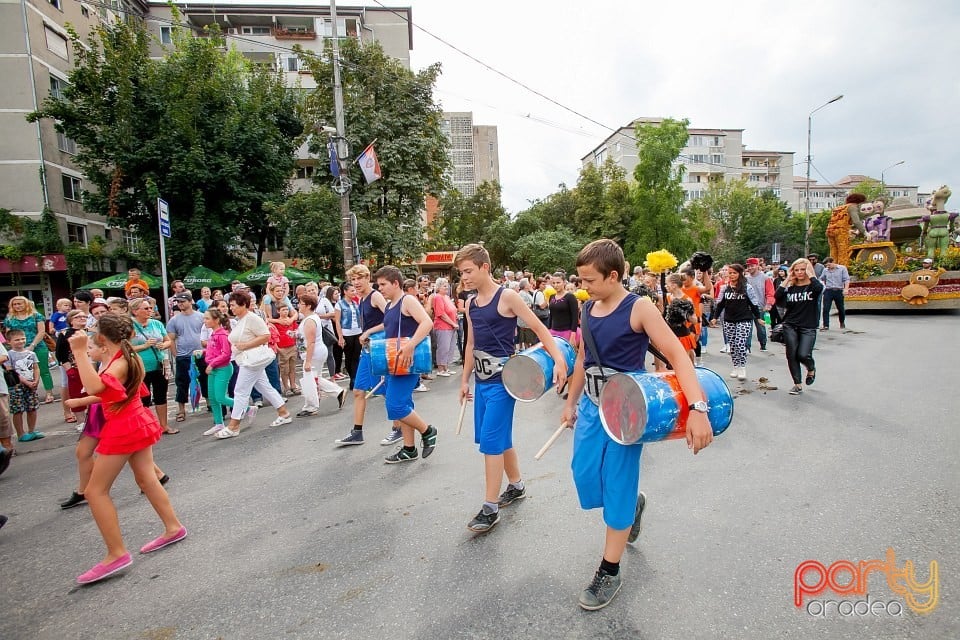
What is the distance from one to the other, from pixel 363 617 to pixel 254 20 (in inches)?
1759

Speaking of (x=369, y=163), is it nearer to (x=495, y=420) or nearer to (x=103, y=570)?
(x=495, y=420)

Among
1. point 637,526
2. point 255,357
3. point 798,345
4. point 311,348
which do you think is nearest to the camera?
point 637,526

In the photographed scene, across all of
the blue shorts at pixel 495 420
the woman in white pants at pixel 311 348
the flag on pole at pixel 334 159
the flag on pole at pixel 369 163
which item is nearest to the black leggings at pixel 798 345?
the blue shorts at pixel 495 420

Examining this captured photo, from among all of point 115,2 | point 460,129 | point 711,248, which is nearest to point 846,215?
point 711,248

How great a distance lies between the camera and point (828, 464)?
415 centimetres

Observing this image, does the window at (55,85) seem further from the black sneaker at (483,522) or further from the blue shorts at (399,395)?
the black sneaker at (483,522)

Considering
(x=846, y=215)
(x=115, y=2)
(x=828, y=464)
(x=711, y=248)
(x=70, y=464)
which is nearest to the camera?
(x=828, y=464)

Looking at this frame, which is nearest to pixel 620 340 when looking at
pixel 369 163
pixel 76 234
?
pixel 369 163

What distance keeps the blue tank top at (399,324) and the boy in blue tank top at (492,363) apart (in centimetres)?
112

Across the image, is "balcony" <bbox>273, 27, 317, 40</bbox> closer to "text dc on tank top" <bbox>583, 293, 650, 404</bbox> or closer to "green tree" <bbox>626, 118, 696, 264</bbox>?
"green tree" <bbox>626, 118, 696, 264</bbox>

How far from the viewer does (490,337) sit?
351 centimetres

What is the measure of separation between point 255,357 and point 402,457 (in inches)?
102

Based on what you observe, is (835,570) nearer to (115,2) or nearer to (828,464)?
(828,464)

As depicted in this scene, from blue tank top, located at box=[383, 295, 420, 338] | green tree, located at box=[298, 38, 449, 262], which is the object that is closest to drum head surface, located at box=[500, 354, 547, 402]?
blue tank top, located at box=[383, 295, 420, 338]
